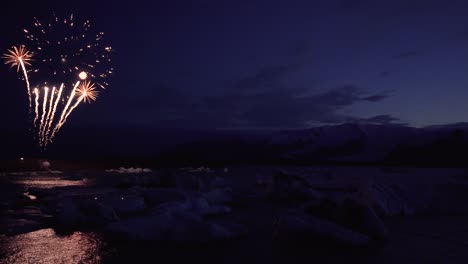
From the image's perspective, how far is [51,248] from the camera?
11.2 metres

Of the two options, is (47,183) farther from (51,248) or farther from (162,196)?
(51,248)

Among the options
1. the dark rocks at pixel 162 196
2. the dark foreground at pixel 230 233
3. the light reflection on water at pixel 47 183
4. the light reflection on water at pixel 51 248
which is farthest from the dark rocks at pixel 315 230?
the light reflection on water at pixel 47 183

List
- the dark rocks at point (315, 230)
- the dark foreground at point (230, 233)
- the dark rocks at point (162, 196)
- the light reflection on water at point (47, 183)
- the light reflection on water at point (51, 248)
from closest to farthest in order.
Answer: the light reflection on water at point (51, 248) < the dark foreground at point (230, 233) < the dark rocks at point (315, 230) < the dark rocks at point (162, 196) < the light reflection on water at point (47, 183)

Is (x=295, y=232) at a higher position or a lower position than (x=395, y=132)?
lower

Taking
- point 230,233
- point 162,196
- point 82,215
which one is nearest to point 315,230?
point 230,233

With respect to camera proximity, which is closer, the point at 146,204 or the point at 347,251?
the point at 347,251

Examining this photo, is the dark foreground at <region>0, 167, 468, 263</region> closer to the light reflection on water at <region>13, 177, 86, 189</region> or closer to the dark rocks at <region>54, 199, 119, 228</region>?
the dark rocks at <region>54, 199, 119, 228</region>

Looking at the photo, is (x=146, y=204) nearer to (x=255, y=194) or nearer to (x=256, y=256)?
(x=255, y=194)

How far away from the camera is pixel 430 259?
11.1m

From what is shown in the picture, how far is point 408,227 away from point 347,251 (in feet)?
17.1

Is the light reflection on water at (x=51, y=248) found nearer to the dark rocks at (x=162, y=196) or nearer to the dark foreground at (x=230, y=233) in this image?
the dark foreground at (x=230, y=233)

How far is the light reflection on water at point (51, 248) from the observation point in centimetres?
1017

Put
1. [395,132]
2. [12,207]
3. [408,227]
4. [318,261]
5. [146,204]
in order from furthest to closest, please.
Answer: [395,132]
[146,204]
[12,207]
[408,227]
[318,261]

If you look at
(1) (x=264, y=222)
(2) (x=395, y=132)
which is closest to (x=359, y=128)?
(2) (x=395, y=132)
